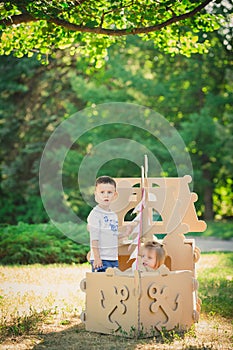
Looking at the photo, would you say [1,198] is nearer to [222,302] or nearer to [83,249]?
[83,249]

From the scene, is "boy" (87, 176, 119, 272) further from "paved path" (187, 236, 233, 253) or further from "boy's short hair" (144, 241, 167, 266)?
"paved path" (187, 236, 233, 253)

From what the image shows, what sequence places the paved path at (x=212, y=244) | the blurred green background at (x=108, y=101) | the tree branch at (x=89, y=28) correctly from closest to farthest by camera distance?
the tree branch at (x=89, y=28)
the paved path at (x=212, y=244)
the blurred green background at (x=108, y=101)

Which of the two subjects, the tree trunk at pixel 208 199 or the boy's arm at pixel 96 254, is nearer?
the boy's arm at pixel 96 254

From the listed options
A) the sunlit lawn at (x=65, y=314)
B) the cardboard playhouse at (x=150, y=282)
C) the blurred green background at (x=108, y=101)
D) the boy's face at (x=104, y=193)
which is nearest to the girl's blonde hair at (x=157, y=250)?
the cardboard playhouse at (x=150, y=282)

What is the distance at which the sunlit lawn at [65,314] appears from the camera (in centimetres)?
431

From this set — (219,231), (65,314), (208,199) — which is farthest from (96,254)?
(208,199)

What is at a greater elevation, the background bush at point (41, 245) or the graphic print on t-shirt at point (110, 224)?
the graphic print on t-shirt at point (110, 224)

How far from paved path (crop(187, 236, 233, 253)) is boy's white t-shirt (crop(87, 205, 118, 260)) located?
25.7 feet

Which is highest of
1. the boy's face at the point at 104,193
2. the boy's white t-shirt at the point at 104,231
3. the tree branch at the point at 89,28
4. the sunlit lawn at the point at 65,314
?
the tree branch at the point at 89,28

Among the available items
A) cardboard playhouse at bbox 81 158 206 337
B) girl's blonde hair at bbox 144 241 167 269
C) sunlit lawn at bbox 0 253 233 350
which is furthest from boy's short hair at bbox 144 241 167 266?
sunlit lawn at bbox 0 253 233 350

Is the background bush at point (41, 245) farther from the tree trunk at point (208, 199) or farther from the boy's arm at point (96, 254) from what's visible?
the tree trunk at point (208, 199)

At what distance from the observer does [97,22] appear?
21.5ft

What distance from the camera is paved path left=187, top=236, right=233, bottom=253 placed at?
13.0 m

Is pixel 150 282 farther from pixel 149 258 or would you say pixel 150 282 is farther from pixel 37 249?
pixel 37 249
